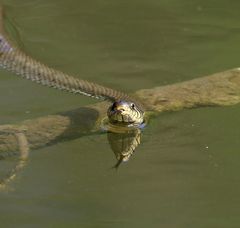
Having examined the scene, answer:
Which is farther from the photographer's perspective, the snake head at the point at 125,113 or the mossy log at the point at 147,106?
the snake head at the point at 125,113

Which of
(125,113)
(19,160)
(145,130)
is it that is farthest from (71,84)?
(19,160)

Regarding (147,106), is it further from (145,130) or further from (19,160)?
(19,160)

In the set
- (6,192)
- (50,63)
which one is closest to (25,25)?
(50,63)

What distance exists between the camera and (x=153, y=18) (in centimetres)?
920

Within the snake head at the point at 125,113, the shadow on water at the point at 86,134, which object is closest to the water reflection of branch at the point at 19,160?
the shadow on water at the point at 86,134

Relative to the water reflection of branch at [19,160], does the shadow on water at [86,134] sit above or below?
below

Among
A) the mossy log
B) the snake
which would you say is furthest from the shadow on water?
the snake

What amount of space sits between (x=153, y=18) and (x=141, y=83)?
2.20 metres

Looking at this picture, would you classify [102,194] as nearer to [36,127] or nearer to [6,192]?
[6,192]

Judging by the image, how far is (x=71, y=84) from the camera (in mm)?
6750

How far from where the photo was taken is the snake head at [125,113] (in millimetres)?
6340

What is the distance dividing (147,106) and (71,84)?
707mm

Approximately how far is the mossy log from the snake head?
0.10m

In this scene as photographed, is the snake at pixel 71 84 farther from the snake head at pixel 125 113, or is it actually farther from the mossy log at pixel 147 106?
the mossy log at pixel 147 106
